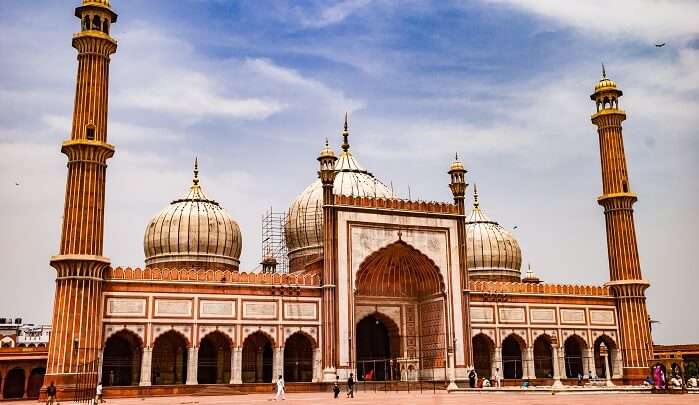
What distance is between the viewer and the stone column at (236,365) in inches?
1078

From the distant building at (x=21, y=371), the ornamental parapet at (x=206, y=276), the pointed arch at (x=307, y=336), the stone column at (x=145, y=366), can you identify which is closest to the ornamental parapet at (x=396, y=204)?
the ornamental parapet at (x=206, y=276)

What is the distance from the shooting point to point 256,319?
28.2m

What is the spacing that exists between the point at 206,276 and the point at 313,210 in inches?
321

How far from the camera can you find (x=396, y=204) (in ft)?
102

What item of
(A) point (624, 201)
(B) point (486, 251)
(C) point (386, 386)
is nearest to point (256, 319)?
(C) point (386, 386)

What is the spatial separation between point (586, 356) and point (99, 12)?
2547 cm

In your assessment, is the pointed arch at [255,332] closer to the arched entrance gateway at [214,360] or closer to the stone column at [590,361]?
the arched entrance gateway at [214,360]

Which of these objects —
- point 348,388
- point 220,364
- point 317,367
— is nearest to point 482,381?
point 348,388

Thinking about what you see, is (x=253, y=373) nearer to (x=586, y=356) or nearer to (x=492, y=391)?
(x=492, y=391)

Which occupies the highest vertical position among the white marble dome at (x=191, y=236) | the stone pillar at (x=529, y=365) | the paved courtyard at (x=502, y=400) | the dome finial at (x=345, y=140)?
the dome finial at (x=345, y=140)

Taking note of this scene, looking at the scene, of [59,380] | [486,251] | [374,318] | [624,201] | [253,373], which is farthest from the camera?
[486,251]

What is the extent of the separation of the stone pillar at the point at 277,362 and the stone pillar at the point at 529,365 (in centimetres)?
1133

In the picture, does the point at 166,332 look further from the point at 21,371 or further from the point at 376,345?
the point at 376,345

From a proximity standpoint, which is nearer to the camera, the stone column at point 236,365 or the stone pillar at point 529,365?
the stone column at point 236,365
